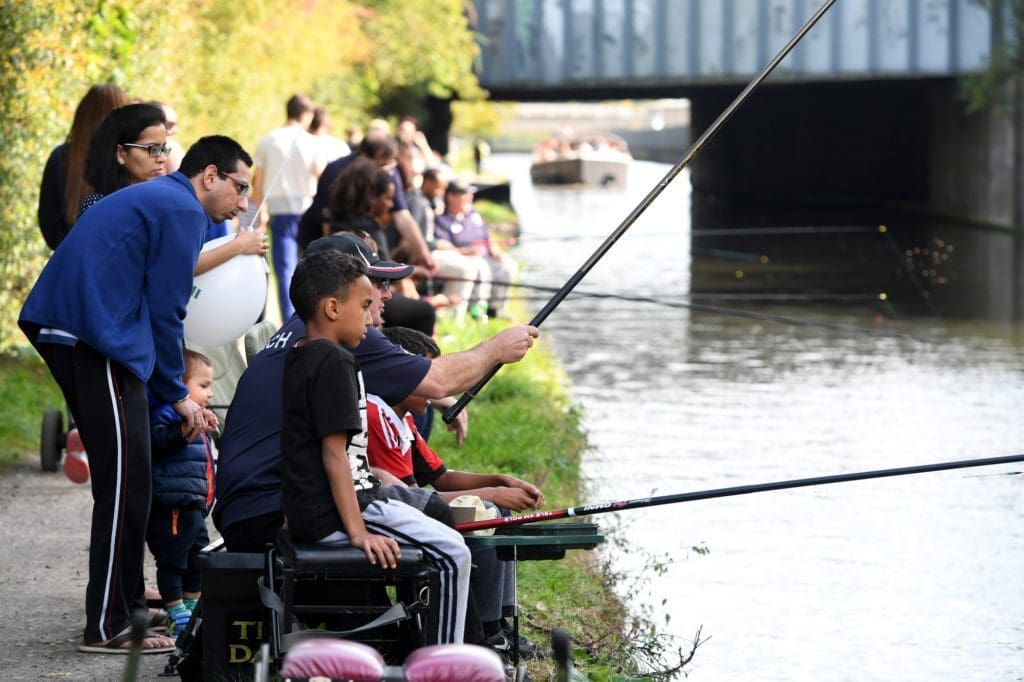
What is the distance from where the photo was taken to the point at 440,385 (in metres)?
5.25

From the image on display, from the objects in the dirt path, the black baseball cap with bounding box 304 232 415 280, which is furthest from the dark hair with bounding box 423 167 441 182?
the black baseball cap with bounding box 304 232 415 280

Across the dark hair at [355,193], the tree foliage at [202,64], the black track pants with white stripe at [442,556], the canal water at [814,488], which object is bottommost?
the canal water at [814,488]

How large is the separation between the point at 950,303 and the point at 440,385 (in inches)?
567

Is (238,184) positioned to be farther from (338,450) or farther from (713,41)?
(713,41)

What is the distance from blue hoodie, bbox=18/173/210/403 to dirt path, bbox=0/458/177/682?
0.94 metres

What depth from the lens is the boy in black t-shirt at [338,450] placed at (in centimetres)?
458

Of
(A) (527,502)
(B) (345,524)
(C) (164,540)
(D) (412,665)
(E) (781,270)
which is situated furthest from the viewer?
(E) (781,270)

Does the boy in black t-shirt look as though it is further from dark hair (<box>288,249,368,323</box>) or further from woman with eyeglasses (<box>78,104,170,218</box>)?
woman with eyeglasses (<box>78,104,170,218</box>)

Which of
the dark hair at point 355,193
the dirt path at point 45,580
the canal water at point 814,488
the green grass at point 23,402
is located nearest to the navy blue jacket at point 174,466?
the dirt path at point 45,580

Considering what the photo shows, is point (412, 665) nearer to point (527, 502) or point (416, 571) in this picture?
point (416, 571)

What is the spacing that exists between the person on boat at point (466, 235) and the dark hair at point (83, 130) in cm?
720

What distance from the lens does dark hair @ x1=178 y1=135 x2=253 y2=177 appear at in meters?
5.84

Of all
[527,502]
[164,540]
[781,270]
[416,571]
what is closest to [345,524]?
[416,571]

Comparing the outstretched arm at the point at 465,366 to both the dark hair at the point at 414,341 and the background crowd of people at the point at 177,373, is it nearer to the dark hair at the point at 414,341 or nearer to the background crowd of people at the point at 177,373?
the background crowd of people at the point at 177,373
